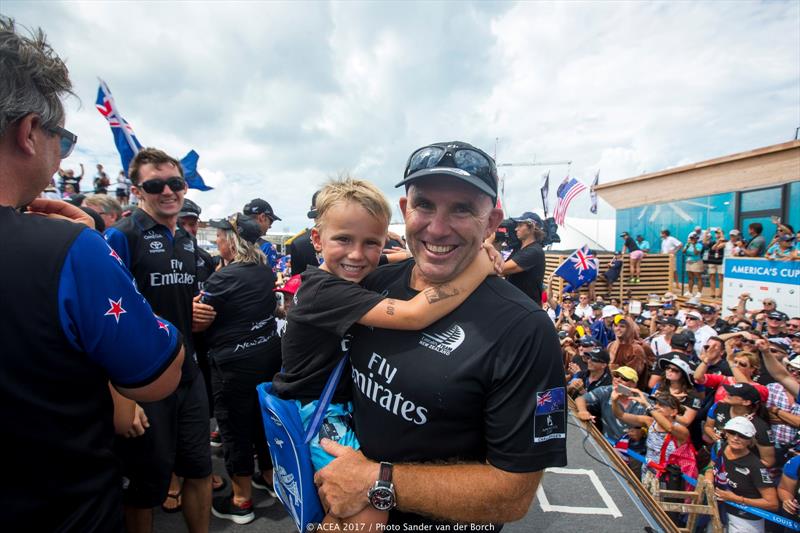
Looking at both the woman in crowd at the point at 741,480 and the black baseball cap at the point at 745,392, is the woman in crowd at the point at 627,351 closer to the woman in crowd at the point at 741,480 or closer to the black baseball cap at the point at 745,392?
the black baseball cap at the point at 745,392

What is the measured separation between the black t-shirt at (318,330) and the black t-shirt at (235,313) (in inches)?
67.4

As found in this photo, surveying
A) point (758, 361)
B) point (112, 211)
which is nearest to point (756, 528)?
point (758, 361)

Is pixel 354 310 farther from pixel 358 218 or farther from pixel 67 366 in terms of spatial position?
pixel 67 366

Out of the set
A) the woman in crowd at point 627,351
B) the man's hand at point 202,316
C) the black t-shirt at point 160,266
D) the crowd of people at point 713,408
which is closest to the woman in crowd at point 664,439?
the crowd of people at point 713,408

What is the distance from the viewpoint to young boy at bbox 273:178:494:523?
157 centimetres

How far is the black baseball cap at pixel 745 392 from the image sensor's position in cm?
474

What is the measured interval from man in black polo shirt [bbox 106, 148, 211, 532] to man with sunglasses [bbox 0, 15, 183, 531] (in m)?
1.34

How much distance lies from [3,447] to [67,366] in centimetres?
25

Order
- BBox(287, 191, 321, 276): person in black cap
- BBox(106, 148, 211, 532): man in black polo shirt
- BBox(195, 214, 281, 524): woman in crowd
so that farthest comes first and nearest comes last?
BBox(287, 191, 321, 276): person in black cap < BBox(195, 214, 281, 524): woman in crowd < BBox(106, 148, 211, 532): man in black polo shirt

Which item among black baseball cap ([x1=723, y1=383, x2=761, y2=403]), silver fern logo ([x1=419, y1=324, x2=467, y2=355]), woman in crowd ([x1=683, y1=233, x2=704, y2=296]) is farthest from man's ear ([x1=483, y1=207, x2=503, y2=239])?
woman in crowd ([x1=683, y1=233, x2=704, y2=296])

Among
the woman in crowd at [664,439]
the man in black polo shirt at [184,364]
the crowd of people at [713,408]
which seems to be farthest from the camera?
the woman in crowd at [664,439]

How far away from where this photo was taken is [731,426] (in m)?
4.47

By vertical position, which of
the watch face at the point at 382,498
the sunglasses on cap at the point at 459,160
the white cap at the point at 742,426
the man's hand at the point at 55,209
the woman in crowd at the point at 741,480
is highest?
the sunglasses on cap at the point at 459,160

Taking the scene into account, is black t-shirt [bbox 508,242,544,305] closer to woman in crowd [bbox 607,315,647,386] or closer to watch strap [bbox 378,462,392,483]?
watch strap [bbox 378,462,392,483]
